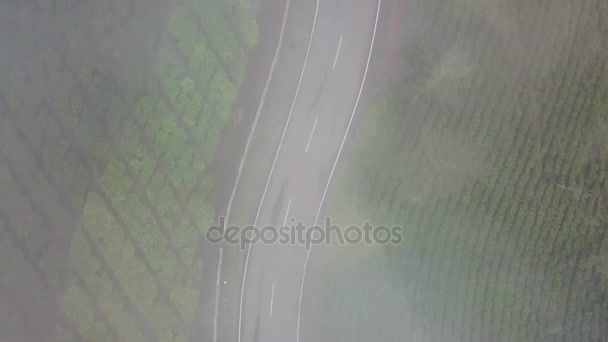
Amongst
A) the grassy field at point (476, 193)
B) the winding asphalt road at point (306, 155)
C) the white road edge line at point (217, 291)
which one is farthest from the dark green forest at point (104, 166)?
the grassy field at point (476, 193)

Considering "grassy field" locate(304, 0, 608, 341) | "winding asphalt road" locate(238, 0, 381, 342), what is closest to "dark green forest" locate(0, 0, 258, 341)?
"winding asphalt road" locate(238, 0, 381, 342)

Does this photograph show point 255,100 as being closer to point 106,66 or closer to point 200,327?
point 106,66

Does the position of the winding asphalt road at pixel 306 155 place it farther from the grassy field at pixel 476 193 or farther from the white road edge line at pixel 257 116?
the white road edge line at pixel 257 116

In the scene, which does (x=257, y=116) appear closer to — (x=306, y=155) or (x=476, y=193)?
(x=306, y=155)

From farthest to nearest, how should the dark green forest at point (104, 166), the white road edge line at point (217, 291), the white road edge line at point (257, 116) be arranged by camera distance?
1. the white road edge line at point (257, 116)
2. the white road edge line at point (217, 291)
3. the dark green forest at point (104, 166)

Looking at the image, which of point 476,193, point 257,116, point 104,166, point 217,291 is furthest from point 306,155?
point 104,166
